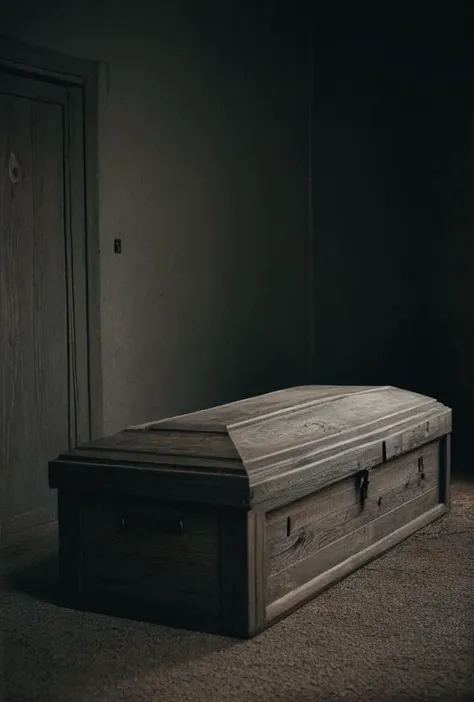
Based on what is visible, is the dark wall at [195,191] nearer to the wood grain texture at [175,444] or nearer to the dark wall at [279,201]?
the dark wall at [279,201]

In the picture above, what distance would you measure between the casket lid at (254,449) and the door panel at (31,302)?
0.94 meters

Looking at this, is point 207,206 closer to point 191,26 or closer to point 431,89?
point 191,26

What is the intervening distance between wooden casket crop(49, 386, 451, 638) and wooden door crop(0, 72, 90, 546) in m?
0.99

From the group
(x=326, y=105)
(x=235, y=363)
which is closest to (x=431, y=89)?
(x=326, y=105)

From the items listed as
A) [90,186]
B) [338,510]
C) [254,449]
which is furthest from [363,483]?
[90,186]

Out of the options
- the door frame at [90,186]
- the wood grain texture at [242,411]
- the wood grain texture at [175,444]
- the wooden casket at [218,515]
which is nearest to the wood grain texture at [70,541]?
the wooden casket at [218,515]

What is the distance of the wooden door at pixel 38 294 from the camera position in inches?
153

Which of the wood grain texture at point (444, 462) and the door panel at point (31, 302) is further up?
the door panel at point (31, 302)

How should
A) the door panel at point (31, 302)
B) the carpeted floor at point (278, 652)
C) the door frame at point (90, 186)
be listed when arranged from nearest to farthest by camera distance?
the carpeted floor at point (278, 652)
the door panel at point (31, 302)
the door frame at point (90, 186)

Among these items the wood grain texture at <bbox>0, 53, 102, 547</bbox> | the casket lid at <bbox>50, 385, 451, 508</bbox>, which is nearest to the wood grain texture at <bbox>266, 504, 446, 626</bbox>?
the casket lid at <bbox>50, 385, 451, 508</bbox>

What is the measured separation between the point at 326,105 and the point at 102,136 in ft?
6.47

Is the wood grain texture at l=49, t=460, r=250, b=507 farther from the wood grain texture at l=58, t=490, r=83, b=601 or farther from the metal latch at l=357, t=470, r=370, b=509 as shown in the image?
the metal latch at l=357, t=470, r=370, b=509

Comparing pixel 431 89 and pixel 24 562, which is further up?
pixel 431 89

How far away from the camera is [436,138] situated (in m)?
5.41
